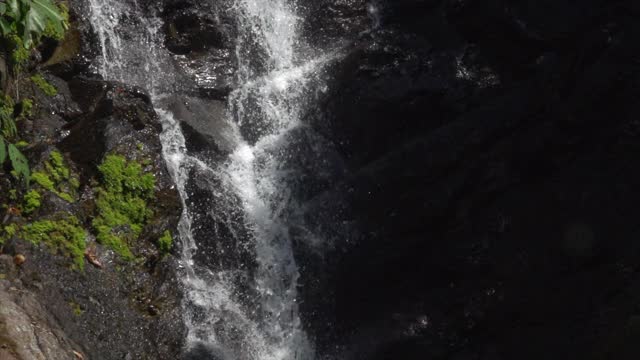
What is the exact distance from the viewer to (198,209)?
6875 mm

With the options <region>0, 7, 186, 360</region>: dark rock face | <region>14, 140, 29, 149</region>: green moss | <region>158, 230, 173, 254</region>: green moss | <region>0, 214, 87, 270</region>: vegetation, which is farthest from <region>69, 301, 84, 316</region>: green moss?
<region>14, 140, 29, 149</region>: green moss

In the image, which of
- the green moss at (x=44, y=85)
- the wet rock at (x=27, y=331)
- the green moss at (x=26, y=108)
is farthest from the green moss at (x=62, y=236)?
the green moss at (x=44, y=85)

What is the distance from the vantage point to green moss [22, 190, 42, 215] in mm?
5332

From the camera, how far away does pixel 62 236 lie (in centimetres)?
545

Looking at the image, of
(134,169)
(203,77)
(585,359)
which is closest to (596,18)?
(585,359)

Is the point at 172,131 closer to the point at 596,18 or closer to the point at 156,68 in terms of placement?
the point at 156,68

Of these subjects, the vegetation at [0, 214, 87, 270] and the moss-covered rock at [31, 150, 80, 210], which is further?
the moss-covered rock at [31, 150, 80, 210]

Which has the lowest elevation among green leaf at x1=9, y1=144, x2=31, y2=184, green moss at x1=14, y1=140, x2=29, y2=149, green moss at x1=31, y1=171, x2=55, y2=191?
green moss at x1=31, y1=171, x2=55, y2=191

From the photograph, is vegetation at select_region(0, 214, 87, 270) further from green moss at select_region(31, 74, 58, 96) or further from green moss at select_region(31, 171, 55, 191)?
green moss at select_region(31, 74, 58, 96)

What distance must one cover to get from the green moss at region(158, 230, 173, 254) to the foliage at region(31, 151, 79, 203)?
87 cm

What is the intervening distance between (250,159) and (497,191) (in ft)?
8.99

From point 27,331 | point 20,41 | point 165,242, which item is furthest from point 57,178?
point 27,331

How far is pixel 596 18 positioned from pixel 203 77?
4500 millimetres

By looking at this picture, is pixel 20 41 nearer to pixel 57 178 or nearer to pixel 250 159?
pixel 57 178
